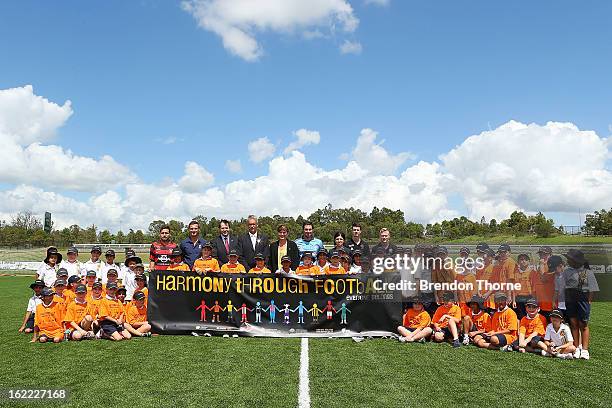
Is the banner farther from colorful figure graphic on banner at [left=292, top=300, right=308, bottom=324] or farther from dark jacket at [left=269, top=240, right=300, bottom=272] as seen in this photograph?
dark jacket at [left=269, top=240, right=300, bottom=272]

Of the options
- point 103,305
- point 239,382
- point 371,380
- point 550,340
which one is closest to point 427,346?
point 550,340

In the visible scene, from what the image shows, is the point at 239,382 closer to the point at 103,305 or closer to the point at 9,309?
the point at 103,305

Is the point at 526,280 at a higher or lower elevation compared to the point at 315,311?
higher

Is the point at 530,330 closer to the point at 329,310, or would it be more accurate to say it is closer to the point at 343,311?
the point at 343,311

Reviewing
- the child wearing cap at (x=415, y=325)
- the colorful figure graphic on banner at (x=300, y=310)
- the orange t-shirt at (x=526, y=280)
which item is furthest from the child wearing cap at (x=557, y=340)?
the colorful figure graphic on banner at (x=300, y=310)

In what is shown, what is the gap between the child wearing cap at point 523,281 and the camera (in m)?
8.20

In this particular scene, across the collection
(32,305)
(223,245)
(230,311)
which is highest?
(223,245)

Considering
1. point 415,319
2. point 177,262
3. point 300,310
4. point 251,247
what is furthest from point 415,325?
point 177,262

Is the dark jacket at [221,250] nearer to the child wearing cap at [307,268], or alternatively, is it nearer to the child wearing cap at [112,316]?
the child wearing cap at [307,268]

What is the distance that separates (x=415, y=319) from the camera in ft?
27.8

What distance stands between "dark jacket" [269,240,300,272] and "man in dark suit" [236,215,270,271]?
0.12 meters

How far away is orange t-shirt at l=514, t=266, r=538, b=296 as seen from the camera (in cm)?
842

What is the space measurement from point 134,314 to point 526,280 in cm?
727

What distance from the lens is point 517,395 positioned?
5.34 m
